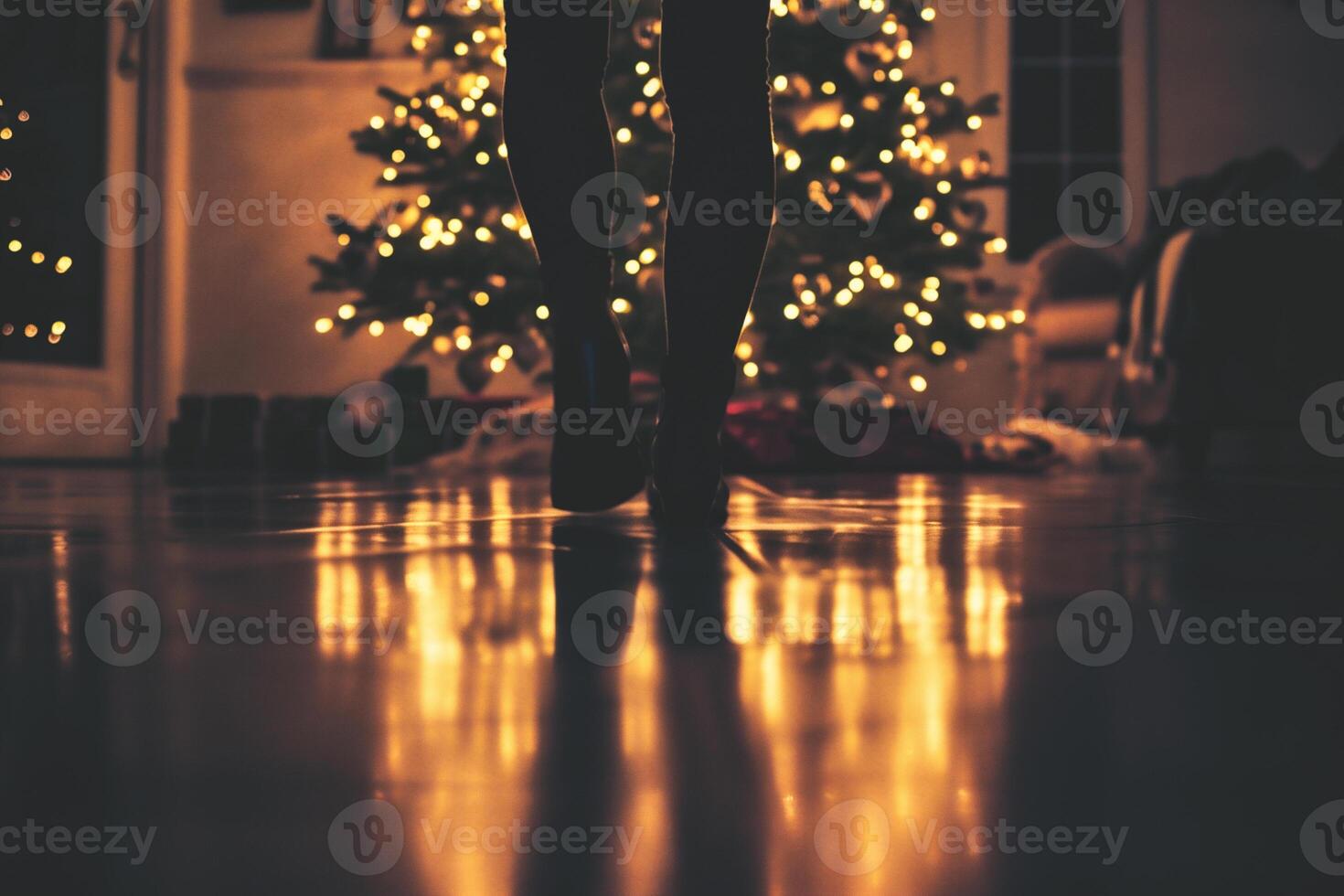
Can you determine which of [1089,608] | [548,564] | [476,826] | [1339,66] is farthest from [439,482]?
[1339,66]

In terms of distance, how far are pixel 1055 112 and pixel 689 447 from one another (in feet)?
17.6

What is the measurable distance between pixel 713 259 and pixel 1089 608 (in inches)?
26.6

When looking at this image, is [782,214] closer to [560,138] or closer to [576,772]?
[560,138]

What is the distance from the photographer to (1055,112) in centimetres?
600

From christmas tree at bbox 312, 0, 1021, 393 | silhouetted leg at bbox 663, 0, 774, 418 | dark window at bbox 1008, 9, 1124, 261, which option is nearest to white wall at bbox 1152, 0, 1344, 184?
dark window at bbox 1008, 9, 1124, 261

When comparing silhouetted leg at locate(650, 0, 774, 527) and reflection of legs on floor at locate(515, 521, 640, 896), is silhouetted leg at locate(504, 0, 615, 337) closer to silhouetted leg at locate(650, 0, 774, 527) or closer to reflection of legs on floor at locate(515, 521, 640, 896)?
silhouetted leg at locate(650, 0, 774, 527)

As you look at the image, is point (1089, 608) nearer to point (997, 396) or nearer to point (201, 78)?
point (997, 396)

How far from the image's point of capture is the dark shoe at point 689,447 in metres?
1.26

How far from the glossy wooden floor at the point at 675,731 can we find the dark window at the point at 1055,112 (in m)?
5.39

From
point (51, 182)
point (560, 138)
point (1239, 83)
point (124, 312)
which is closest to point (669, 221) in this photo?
point (560, 138)

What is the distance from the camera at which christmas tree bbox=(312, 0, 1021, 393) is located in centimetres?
402

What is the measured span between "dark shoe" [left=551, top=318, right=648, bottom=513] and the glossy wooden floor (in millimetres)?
417

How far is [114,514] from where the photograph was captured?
1.51 meters

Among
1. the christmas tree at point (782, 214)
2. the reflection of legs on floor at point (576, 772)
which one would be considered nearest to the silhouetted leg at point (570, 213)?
the reflection of legs on floor at point (576, 772)
